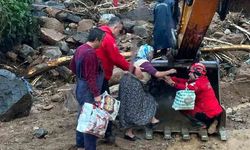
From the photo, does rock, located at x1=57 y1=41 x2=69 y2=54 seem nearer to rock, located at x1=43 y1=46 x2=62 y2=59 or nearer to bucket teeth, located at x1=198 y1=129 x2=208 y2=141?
rock, located at x1=43 y1=46 x2=62 y2=59

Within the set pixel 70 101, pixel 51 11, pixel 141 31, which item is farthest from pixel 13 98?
pixel 51 11

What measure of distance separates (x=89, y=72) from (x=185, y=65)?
5.47ft

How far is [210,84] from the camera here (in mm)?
7719

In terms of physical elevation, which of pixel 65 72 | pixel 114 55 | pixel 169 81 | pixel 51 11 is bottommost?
pixel 65 72

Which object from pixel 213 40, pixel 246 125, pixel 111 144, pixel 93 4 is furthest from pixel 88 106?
pixel 93 4

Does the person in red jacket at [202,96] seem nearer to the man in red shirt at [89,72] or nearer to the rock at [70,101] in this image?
the man in red shirt at [89,72]

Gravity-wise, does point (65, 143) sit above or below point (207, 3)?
below

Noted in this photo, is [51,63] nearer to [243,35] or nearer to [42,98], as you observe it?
[42,98]

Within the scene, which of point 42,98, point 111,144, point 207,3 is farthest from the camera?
point 42,98

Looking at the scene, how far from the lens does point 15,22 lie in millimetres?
9977

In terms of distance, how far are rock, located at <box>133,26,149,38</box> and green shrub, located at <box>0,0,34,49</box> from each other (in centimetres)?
207

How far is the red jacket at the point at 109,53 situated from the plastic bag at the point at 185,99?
956 mm

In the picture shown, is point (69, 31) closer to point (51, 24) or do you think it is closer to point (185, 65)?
point (51, 24)

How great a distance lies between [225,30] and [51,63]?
3.93 meters
